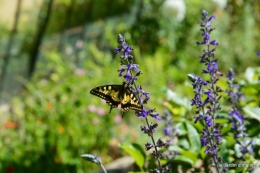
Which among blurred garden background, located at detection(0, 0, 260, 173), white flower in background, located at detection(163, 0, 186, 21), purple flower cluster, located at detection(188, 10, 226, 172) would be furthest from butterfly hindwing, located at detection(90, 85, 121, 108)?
white flower in background, located at detection(163, 0, 186, 21)

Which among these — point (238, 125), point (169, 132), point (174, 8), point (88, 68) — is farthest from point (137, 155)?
point (174, 8)

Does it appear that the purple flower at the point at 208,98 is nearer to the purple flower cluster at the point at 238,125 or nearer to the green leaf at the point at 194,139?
the purple flower cluster at the point at 238,125

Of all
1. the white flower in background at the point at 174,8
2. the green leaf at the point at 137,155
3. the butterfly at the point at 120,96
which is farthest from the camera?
the white flower in background at the point at 174,8

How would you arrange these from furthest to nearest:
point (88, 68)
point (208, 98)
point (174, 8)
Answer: point (174, 8)
point (88, 68)
point (208, 98)

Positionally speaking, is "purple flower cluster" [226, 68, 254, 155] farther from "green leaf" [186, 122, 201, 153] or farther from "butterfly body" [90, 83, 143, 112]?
"butterfly body" [90, 83, 143, 112]

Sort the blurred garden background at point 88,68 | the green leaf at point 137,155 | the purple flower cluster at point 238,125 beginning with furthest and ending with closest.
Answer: the blurred garden background at point 88,68
the green leaf at point 137,155
the purple flower cluster at point 238,125

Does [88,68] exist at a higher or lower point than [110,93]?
higher

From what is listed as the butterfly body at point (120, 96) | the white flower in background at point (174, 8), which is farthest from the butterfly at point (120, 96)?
the white flower in background at point (174, 8)

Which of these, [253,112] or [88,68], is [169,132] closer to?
[253,112]
